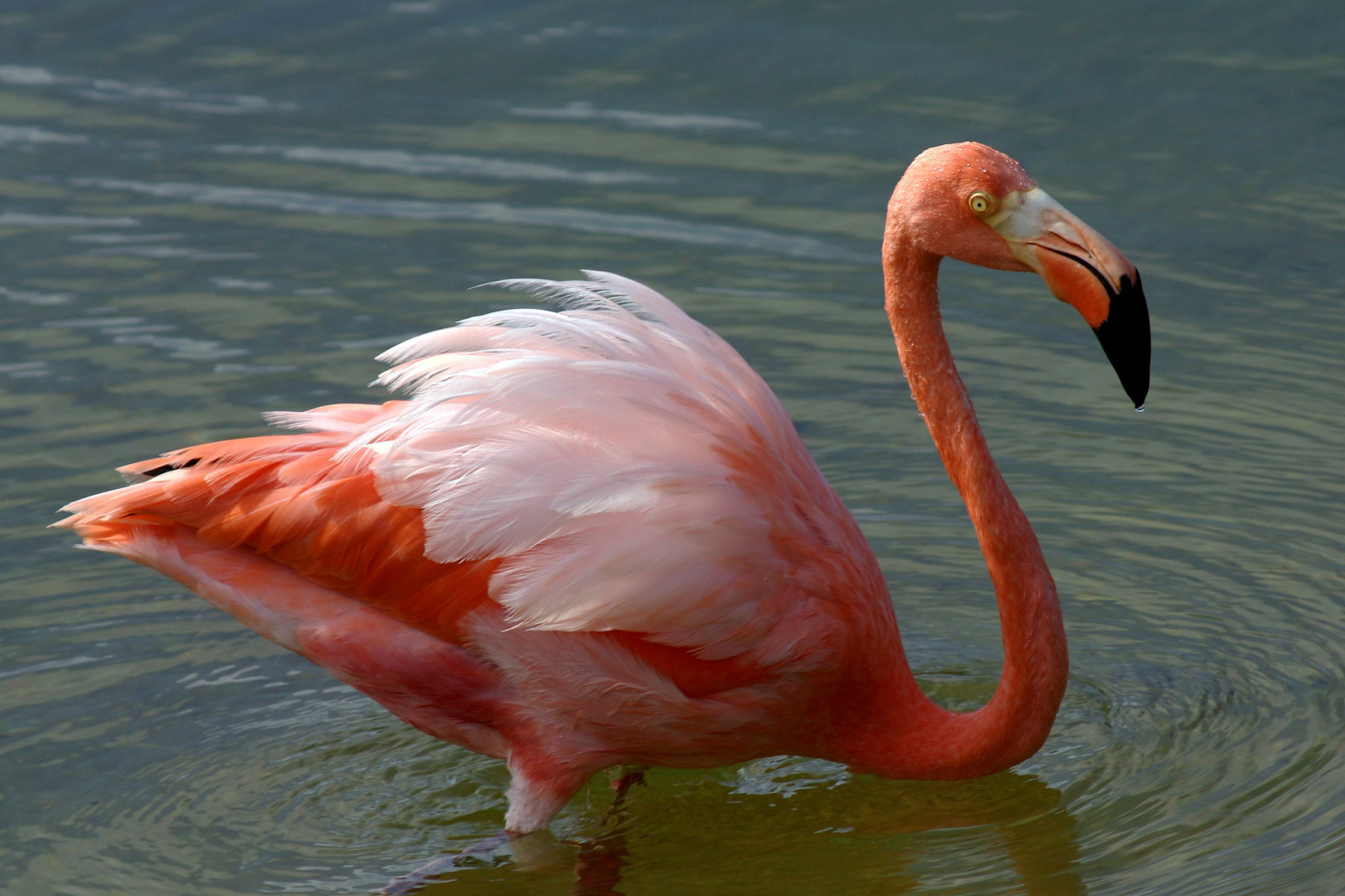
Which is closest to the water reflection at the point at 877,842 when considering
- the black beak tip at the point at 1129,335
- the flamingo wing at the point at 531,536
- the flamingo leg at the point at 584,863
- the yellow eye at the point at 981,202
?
the flamingo leg at the point at 584,863

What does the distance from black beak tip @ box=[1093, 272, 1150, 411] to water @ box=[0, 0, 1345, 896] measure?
1117mm

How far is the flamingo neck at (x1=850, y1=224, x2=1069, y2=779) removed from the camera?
4316 millimetres

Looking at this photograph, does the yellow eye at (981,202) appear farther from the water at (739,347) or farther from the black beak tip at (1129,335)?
the water at (739,347)

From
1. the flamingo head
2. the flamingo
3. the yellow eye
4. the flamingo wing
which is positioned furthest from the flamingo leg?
the yellow eye

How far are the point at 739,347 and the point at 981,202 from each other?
292 cm

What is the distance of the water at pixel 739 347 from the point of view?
14.5 ft

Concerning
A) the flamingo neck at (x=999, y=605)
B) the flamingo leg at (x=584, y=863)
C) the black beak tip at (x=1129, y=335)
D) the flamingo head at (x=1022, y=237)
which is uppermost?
the flamingo head at (x=1022, y=237)

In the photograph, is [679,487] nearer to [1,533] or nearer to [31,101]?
[1,533]

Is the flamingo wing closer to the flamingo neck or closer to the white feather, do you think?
the white feather

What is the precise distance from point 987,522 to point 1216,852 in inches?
38.9

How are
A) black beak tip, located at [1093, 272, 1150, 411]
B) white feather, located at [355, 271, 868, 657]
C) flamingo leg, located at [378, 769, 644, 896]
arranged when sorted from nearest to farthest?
black beak tip, located at [1093, 272, 1150, 411], white feather, located at [355, 271, 868, 657], flamingo leg, located at [378, 769, 644, 896]

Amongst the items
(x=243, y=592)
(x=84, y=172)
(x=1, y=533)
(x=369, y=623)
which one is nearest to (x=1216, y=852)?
(x=369, y=623)

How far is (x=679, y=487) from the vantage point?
164 inches

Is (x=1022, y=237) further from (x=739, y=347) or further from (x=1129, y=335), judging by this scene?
(x=739, y=347)
